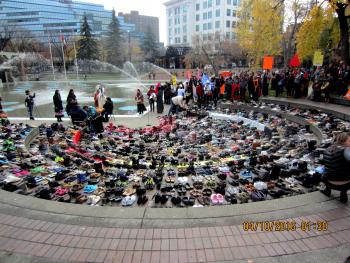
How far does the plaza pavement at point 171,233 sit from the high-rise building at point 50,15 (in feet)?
371

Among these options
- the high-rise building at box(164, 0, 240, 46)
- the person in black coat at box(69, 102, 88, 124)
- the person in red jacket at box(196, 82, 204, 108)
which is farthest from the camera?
the high-rise building at box(164, 0, 240, 46)

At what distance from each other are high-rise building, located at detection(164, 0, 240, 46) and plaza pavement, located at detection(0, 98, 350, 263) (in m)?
82.8

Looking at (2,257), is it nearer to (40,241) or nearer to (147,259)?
(40,241)

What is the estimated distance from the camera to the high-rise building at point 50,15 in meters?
112

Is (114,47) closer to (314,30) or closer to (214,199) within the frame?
(314,30)

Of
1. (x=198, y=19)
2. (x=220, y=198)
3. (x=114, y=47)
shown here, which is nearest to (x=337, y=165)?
(x=220, y=198)

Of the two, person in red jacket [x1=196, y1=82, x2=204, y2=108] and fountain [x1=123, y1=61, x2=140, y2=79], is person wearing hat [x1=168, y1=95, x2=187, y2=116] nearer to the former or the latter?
person in red jacket [x1=196, y1=82, x2=204, y2=108]

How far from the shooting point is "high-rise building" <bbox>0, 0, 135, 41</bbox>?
112 meters

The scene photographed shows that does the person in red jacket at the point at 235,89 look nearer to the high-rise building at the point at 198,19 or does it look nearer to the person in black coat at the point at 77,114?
the person in black coat at the point at 77,114

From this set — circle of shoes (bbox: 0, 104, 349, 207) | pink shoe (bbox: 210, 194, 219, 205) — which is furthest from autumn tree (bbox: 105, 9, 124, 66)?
pink shoe (bbox: 210, 194, 219, 205)

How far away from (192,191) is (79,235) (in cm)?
290

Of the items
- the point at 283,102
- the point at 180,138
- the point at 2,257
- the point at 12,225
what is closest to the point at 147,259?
the point at 2,257

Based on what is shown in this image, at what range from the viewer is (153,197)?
20.4 ft
